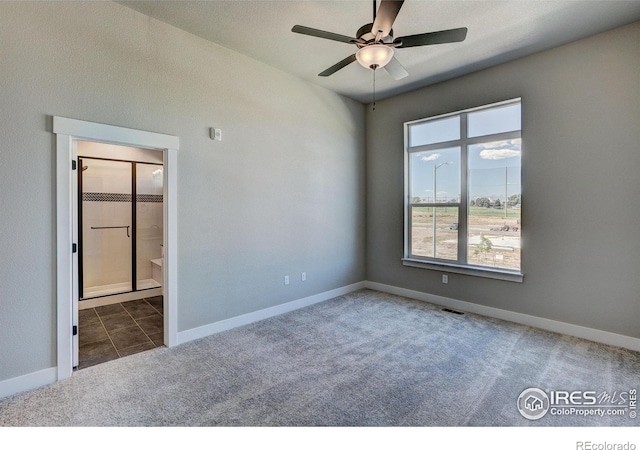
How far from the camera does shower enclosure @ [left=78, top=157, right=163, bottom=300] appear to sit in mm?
4953

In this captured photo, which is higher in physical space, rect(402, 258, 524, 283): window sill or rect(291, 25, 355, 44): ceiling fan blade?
rect(291, 25, 355, 44): ceiling fan blade

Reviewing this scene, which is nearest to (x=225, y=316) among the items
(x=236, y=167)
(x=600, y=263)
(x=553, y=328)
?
(x=236, y=167)

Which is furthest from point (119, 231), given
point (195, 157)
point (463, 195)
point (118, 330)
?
point (463, 195)

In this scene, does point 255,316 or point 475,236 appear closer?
point 255,316

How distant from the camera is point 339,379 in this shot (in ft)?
8.18

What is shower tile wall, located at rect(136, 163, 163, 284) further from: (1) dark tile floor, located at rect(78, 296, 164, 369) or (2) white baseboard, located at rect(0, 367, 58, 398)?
(2) white baseboard, located at rect(0, 367, 58, 398)

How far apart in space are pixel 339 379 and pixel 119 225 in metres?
4.74

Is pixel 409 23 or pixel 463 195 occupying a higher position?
pixel 409 23

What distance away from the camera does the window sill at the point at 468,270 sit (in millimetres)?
3779

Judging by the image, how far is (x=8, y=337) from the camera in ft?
7.49

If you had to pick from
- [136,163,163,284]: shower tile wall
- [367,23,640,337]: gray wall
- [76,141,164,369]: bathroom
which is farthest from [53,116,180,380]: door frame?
[367,23,640,337]: gray wall

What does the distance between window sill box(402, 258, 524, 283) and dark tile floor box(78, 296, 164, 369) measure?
3.58 m

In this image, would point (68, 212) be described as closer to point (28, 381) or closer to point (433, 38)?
point (28, 381)

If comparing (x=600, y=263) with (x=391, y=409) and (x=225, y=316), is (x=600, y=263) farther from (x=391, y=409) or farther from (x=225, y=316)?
(x=225, y=316)
